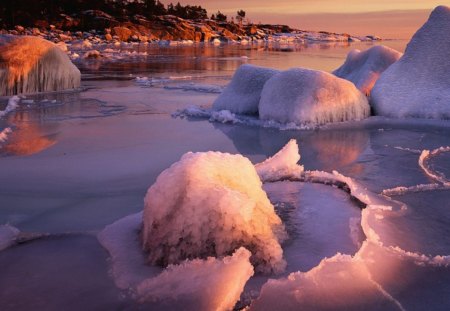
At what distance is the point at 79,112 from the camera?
7.39 metres

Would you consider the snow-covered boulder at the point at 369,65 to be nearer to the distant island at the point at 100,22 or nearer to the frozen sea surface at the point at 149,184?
the frozen sea surface at the point at 149,184

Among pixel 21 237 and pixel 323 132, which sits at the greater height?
pixel 323 132

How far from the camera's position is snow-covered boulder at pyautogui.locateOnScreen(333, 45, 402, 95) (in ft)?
28.6

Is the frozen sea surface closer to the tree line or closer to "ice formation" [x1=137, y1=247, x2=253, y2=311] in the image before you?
"ice formation" [x1=137, y1=247, x2=253, y2=311]

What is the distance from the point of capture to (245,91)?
7645 millimetres

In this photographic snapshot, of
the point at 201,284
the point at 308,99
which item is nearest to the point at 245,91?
the point at 308,99

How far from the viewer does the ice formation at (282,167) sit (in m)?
3.75

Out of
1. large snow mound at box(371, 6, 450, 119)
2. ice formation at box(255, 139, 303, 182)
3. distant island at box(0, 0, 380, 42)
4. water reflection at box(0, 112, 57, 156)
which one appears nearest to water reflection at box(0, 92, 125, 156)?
water reflection at box(0, 112, 57, 156)

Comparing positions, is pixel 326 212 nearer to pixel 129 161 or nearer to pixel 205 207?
pixel 205 207

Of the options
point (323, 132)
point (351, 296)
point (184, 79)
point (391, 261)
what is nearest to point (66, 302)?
point (351, 296)

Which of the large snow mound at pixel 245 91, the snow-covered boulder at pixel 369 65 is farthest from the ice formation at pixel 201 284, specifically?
the snow-covered boulder at pixel 369 65

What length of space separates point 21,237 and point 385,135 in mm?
4664

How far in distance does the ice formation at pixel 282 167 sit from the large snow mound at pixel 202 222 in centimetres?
131

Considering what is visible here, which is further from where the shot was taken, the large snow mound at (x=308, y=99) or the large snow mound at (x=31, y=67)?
the large snow mound at (x=31, y=67)
